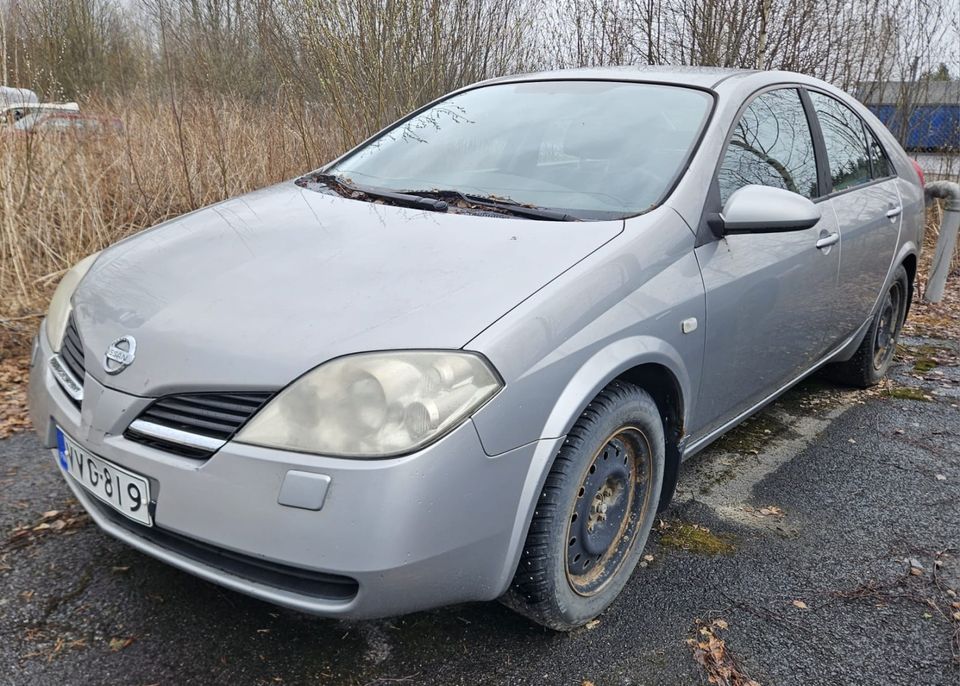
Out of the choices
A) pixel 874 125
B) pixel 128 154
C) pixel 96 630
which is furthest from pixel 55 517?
pixel 874 125

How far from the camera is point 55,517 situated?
8.53 ft

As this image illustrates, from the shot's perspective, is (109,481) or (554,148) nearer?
(109,481)

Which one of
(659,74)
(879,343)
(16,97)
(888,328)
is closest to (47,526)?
(659,74)

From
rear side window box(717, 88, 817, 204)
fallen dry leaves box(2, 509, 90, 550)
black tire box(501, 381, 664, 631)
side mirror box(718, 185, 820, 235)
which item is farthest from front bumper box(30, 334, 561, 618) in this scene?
rear side window box(717, 88, 817, 204)

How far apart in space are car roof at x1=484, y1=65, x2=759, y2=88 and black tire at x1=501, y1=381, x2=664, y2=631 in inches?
54.0

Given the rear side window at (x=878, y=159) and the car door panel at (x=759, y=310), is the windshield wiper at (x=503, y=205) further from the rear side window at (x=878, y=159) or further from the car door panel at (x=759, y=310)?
the rear side window at (x=878, y=159)

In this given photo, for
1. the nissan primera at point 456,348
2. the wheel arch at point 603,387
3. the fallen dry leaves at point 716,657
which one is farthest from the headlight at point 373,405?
the fallen dry leaves at point 716,657

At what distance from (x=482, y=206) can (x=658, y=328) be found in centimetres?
68

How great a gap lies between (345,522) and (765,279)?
1.75 meters

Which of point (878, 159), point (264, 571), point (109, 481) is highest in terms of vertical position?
point (878, 159)

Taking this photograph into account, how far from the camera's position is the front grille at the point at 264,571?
1.63m

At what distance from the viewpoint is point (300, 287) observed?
1.90m

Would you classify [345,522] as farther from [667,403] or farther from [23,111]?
[23,111]

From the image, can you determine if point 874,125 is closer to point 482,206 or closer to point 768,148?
point 768,148
